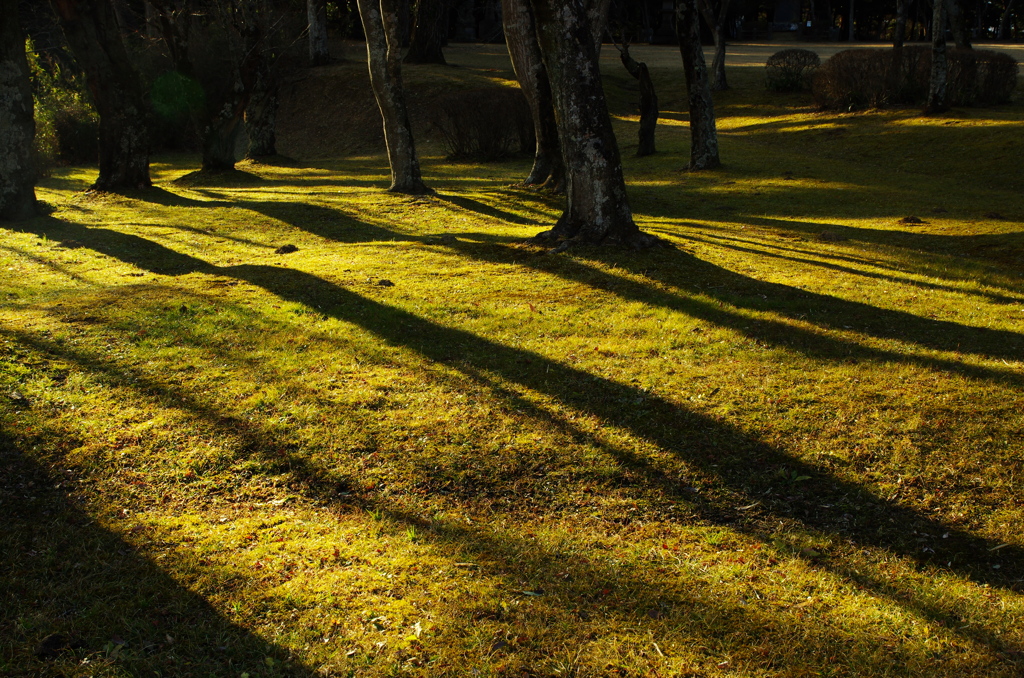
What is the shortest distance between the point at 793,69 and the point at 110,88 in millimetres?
24461

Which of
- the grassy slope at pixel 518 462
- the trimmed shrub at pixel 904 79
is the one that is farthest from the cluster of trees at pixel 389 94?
the trimmed shrub at pixel 904 79

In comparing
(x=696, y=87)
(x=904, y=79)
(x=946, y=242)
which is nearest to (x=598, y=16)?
(x=696, y=87)

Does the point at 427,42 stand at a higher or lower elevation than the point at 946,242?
higher

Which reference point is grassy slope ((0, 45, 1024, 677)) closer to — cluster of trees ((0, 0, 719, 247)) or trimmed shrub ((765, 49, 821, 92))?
cluster of trees ((0, 0, 719, 247))

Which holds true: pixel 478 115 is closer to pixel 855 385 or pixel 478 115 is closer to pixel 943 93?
pixel 943 93

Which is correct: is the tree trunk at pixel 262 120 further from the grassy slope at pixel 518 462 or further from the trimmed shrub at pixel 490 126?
the grassy slope at pixel 518 462

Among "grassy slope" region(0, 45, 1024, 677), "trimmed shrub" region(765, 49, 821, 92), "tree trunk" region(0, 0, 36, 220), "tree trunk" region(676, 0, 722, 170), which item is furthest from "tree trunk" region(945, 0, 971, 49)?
"tree trunk" region(0, 0, 36, 220)

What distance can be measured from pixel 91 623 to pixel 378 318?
176 inches

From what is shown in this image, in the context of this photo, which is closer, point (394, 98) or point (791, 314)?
point (791, 314)

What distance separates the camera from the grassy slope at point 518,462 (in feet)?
11.3

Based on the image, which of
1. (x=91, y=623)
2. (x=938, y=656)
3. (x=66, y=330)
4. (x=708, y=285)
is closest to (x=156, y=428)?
(x=91, y=623)

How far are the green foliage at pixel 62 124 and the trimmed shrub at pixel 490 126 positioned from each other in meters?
11.6

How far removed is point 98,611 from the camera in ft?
11.6

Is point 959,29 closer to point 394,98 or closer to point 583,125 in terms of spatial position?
point 394,98
